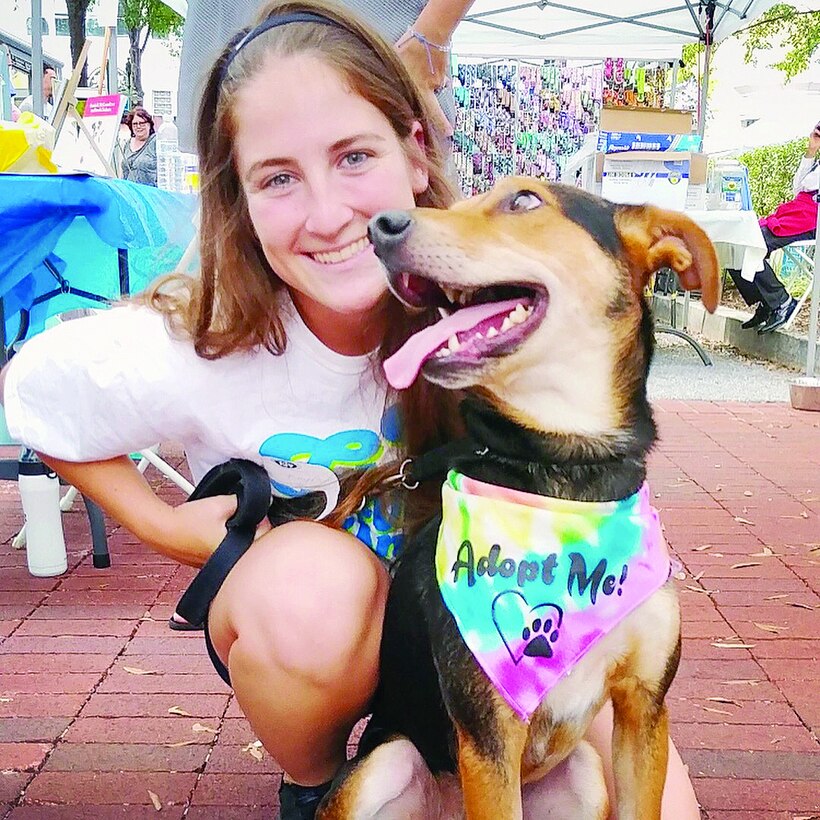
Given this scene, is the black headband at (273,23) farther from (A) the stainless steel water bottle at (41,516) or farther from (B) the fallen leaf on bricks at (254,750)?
(A) the stainless steel water bottle at (41,516)

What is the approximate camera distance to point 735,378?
736 cm

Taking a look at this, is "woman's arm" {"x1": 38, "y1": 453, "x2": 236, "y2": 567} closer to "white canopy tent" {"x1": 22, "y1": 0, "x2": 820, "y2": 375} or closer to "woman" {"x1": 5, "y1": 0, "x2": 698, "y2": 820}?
"woman" {"x1": 5, "y1": 0, "x2": 698, "y2": 820}

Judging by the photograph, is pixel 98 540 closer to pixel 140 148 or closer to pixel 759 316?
pixel 759 316

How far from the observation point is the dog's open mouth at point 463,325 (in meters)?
1.48

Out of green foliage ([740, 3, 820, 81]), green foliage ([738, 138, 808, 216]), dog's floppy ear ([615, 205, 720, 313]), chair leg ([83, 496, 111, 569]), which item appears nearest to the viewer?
dog's floppy ear ([615, 205, 720, 313])

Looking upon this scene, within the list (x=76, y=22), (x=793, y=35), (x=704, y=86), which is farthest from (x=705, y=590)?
(x=793, y=35)

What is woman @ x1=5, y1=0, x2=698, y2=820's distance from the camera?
1.76 m

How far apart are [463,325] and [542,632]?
48 centimetres

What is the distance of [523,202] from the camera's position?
5.31 ft

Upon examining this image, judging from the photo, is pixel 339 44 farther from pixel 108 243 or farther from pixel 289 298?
pixel 108 243

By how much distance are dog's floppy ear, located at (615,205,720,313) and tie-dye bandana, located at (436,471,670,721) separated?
38cm

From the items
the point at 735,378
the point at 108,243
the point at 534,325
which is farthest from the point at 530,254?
the point at 735,378

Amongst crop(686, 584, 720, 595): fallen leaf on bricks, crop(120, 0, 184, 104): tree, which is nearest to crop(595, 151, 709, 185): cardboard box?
crop(686, 584, 720, 595): fallen leaf on bricks

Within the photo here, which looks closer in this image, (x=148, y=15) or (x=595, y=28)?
(x=595, y=28)
